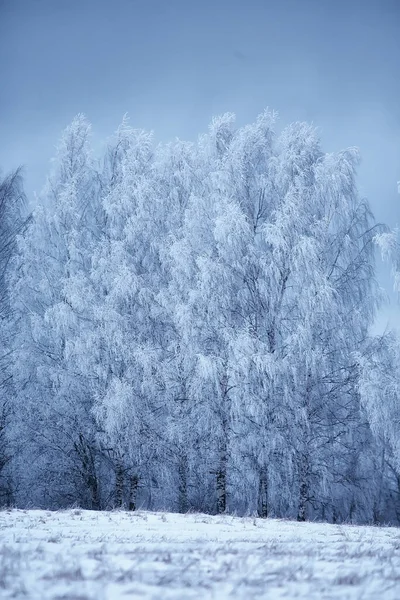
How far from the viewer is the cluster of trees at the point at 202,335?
11.0 meters

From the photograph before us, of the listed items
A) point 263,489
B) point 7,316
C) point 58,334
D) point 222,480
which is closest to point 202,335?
point 222,480

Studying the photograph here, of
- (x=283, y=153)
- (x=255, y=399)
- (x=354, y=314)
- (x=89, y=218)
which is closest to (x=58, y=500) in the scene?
(x=255, y=399)

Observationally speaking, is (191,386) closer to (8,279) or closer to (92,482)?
(92,482)

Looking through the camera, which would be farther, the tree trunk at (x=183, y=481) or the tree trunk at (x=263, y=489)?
the tree trunk at (x=183, y=481)

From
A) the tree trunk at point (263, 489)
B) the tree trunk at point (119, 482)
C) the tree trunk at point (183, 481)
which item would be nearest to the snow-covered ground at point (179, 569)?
the tree trunk at point (263, 489)

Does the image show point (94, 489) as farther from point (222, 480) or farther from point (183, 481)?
point (222, 480)

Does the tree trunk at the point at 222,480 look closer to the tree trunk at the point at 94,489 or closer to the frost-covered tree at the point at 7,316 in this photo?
the tree trunk at the point at 94,489

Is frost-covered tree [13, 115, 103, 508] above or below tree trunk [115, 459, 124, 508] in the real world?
above

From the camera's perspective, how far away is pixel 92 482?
12516 millimetres

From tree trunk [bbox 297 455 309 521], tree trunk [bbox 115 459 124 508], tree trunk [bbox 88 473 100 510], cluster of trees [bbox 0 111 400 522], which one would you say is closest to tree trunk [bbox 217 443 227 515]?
cluster of trees [bbox 0 111 400 522]

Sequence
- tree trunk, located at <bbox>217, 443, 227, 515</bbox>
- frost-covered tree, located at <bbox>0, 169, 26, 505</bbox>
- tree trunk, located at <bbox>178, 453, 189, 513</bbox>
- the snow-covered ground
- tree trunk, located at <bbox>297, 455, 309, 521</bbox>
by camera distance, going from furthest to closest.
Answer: frost-covered tree, located at <bbox>0, 169, 26, 505</bbox>, tree trunk, located at <bbox>178, 453, 189, 513</bbox>, tree trunk, located at <bbox>217, 443, 227, 515</bbox>, tree trunk, located at <bbox>297, 455, 309, 521</bbox>, the snow-covered ground

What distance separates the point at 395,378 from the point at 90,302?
→ 781 centimetres

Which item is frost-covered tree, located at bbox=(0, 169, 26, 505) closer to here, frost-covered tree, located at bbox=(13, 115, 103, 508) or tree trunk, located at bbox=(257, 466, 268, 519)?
frost-covered tree, located at bbox=(13, 115, 103, 508)

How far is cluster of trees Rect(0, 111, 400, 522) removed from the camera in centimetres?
1102
